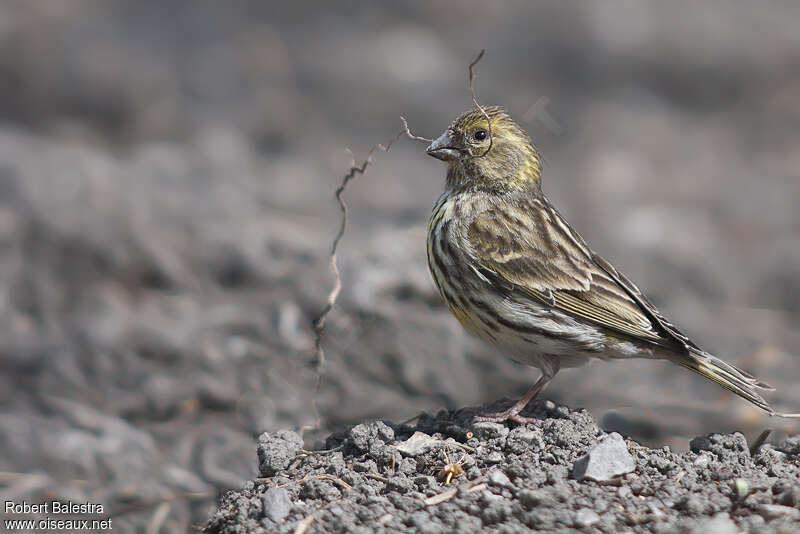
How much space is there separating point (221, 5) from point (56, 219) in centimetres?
346

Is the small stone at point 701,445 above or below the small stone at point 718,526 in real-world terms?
above

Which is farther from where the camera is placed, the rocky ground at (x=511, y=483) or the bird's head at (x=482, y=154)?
the bird's head at (x=482, y=154)

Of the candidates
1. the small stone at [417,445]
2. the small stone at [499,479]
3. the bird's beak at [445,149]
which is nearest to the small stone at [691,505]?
the small stone at [499,479]

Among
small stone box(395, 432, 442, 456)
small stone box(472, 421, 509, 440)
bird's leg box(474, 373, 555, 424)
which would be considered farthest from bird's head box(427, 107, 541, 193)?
small stone box(395, 432, 442, 456)

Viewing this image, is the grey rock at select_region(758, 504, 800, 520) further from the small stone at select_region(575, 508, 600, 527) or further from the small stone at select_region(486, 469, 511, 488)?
the small stone at select_region(486, 469, 511, 488)

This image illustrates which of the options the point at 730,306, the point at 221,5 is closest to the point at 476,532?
the point at 730,306

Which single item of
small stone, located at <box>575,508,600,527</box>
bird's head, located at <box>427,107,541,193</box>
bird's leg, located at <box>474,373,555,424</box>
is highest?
bird's head, located at <box>427,107,541,193</box>

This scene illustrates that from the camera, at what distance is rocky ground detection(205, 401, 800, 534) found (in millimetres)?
3791

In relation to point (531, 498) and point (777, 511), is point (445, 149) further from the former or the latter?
point (777, 511)

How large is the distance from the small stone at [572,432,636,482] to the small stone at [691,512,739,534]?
479 mm

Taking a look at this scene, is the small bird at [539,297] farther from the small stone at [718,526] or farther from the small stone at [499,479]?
the small stone at [718,526]

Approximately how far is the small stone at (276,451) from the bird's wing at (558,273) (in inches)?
52.7

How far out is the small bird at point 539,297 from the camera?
509 cm

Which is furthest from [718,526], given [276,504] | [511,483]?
[276,504]
